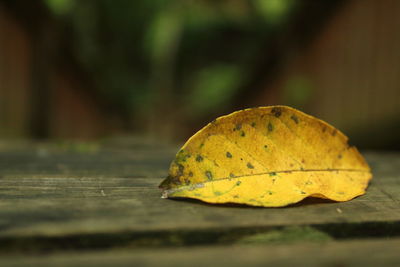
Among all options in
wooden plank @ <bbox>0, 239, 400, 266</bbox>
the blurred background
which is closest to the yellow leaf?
wooden plank @ <bbox>0, 239, 400, 266</bbox>

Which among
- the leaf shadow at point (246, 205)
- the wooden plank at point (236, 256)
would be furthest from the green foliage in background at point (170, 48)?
the wooden plank at point (236, 256)

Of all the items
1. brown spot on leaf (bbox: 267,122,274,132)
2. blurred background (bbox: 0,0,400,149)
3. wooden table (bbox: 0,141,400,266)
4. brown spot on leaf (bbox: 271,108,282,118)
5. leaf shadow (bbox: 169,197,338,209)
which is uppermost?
blurred background (bbox: 0,0,400,149)

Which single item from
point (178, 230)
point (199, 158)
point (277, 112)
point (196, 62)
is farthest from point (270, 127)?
point (196, 62)

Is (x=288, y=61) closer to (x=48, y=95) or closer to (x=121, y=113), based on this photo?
(x=48, y=95)

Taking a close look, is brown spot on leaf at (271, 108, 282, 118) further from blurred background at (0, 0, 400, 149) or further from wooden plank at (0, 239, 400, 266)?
blurred background at (0, 0, 400, 149)

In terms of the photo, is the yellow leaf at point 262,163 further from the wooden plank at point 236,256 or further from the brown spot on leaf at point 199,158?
the wooden plank at point 236,256

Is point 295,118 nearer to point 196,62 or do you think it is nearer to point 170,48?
point 170,48
